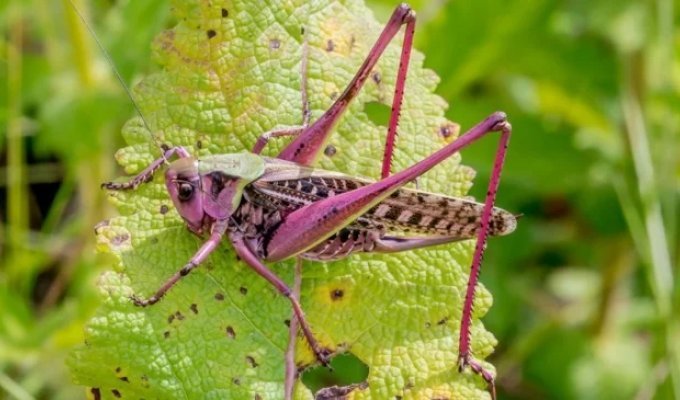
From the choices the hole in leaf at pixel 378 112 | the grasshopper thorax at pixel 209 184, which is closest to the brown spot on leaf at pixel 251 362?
the grasshopper thorax at pixel 209 184

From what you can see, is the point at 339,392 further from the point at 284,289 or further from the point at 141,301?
the point at 141,301

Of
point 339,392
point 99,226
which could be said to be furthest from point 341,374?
point 99,226

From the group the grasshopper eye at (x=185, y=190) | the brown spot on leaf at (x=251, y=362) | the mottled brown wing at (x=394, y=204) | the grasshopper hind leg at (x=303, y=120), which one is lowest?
the brown spot on leaf at (x=251, y=362)

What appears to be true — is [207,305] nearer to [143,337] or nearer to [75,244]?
[143,337]

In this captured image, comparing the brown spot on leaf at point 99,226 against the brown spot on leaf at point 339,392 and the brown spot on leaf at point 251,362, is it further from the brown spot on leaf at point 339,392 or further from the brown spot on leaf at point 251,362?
the brown spot on leaf at point 339,392

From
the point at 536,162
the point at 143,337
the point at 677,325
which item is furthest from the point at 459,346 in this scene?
the point at 536,162

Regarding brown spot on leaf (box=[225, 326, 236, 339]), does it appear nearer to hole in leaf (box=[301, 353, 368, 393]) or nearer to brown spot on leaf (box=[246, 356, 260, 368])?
brown spot on leaf (box=[246, 356, 260, 368])
